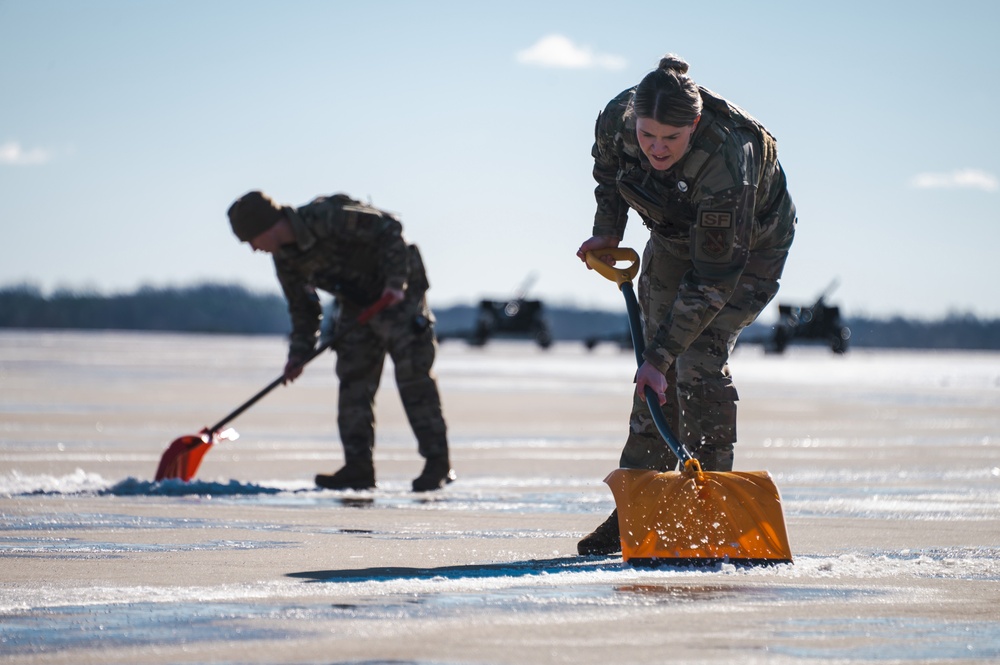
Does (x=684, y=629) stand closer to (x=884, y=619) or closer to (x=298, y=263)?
(x=884, y=619)

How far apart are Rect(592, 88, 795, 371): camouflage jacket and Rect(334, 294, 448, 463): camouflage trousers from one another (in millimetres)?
2796

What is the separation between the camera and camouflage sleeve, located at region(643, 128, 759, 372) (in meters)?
4.06

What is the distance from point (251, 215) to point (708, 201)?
10.2ft

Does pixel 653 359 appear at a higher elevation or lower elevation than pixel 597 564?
higher

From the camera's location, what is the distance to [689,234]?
170 inches

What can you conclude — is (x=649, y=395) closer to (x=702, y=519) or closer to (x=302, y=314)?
(x=702, y=519)

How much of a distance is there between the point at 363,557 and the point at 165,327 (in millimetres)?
152471

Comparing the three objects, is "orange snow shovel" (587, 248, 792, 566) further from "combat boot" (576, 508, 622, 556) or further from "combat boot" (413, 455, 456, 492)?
"combat boot" (413, 455, 456, 492)

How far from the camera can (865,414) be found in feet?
46.4

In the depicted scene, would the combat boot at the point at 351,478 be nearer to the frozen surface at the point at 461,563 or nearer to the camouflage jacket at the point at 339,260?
the frozen surface at the point at 461,563

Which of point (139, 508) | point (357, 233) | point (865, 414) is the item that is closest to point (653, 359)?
point (139, 508)

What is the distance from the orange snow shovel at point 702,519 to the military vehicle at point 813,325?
2161 inches

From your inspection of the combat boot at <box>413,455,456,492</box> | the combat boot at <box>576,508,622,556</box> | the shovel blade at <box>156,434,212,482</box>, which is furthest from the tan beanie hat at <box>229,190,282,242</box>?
the combat boot at <box>576,508,622,556</box>

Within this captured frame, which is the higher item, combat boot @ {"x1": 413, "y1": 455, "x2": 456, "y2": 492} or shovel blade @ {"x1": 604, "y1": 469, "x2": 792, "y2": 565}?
shovel blade @ {"x1": 604, "y1": 469, "x2": 792, "y2": 565}
